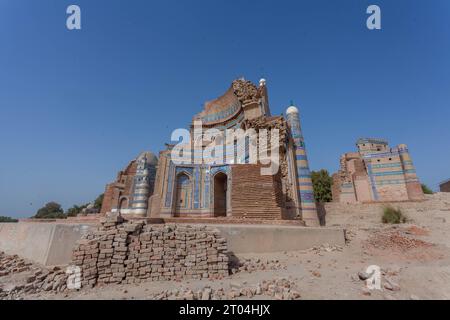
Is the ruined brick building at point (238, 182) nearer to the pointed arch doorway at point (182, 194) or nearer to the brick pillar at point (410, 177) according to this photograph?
the pointed arch doorway at point (182, 194)

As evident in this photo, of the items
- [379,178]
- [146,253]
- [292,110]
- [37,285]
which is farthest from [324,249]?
[379,178]

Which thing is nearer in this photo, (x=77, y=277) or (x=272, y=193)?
(x=77, y=277)

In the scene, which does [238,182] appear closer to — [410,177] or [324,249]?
[324,249]

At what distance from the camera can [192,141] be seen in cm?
2380

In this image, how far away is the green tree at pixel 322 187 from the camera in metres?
27.8

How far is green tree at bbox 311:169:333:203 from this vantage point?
27.8m

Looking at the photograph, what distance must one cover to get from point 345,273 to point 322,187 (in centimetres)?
2506

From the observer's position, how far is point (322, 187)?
93.0 feet

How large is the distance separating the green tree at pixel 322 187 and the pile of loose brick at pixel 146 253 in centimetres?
2576

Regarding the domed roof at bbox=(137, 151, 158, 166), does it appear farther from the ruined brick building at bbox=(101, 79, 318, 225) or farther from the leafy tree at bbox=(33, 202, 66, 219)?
the leafy tree at bbox=(33, 202, 66, 219)

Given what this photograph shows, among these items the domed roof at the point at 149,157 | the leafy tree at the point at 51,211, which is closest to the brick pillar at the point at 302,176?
the domed roof at the point at 149,157
